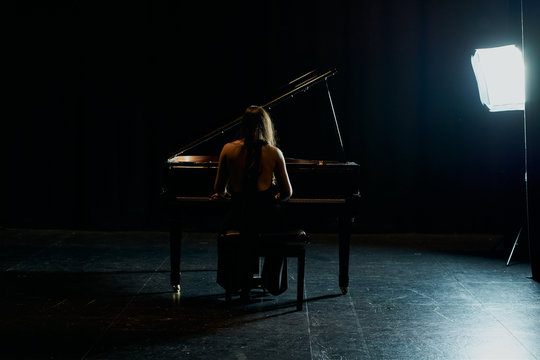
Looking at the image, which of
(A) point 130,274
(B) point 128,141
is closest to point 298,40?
(B) point 128,141

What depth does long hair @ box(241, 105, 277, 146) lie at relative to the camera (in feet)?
12.2

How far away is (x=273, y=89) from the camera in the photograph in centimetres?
644

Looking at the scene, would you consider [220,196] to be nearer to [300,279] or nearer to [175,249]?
[175,249]

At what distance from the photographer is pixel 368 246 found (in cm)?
591

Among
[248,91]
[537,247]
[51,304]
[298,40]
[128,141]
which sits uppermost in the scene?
[298,40]

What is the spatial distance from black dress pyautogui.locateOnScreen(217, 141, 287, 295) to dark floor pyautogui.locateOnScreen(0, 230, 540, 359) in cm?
22

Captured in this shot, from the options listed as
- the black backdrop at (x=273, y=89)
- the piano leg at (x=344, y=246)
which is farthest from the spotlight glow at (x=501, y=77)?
the piano leg at (x=344, y=246)

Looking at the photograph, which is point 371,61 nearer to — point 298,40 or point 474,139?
point 298,40

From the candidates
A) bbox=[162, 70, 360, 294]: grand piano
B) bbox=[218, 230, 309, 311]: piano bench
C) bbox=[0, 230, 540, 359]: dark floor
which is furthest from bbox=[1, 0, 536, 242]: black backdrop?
bbox=[218, 230, 309, 311]: piano bench

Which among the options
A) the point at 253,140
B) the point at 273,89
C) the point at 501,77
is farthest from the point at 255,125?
the point at 273,89

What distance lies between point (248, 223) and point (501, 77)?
2.51 m

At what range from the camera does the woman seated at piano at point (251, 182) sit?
369cm

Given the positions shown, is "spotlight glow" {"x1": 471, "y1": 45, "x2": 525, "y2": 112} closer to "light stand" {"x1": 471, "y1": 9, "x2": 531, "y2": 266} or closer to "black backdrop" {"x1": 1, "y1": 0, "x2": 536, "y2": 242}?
"light stand" {"x1": 471, "y1": 9, "x2": 531, "y2": 266}

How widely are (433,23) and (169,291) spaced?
393cm
